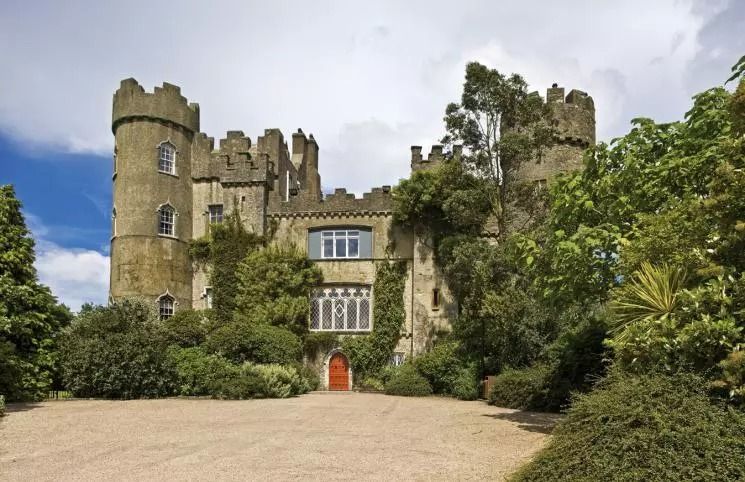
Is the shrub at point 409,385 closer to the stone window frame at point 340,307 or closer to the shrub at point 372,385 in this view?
the shrub at point 372,385

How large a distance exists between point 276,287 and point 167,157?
878cm

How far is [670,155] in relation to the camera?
11570mm

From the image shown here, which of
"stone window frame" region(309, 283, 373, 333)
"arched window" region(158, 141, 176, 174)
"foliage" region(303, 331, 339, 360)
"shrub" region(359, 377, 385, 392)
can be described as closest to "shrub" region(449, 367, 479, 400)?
"shrub" region(359, 377, 385, 392)

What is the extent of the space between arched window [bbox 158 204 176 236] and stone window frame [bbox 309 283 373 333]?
7.58 metres

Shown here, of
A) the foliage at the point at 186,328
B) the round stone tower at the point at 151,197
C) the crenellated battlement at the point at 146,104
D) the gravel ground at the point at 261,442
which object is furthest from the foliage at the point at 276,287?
the gravel ground at the point at 261,442

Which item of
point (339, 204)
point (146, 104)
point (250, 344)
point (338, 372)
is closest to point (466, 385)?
point (338, 372)

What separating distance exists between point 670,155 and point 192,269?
80.9ft

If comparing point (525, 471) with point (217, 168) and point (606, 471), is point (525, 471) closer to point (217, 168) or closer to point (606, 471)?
point (606, 471)

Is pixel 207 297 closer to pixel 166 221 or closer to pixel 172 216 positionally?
pixel 166 221

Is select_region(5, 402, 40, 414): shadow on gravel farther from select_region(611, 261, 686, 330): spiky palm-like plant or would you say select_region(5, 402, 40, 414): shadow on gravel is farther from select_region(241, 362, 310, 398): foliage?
select_region(611, 261, 686, 330): spiky palm-like plant

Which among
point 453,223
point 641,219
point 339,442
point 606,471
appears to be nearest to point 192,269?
point 453,223

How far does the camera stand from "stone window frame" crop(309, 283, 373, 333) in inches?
1201

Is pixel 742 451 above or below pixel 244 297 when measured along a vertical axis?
below

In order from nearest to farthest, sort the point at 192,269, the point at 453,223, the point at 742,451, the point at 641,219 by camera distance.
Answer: the point at 742,451
the point at 641,219
the point at 453,223
the point at 192,269
